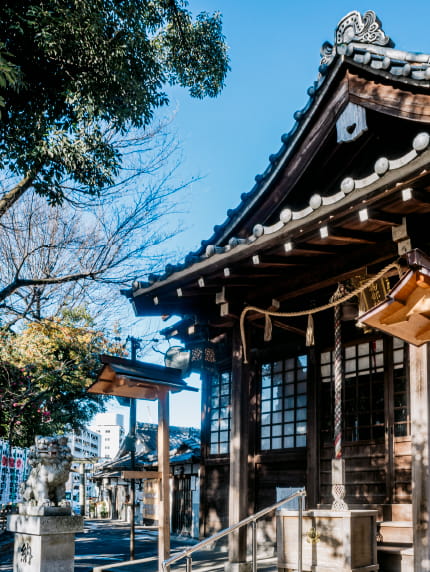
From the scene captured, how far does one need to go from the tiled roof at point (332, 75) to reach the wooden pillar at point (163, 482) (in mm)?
2106

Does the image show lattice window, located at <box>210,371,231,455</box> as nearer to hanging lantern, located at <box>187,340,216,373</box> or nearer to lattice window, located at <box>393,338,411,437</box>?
hanging lantern, located at <box>187,340,216,373</box>

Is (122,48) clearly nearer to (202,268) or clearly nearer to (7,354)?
(202,268)

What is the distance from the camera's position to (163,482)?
9219mm

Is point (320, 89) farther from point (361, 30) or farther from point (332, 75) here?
point (361, 30)

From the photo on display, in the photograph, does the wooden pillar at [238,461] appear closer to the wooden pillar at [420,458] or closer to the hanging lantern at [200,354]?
→ the hanging lantern at [200,354]

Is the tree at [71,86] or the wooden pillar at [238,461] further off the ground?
the tree at [71,86]

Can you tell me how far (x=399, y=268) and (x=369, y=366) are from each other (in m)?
3.59

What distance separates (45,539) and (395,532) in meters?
5.19

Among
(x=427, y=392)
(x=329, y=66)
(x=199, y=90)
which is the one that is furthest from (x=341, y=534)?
(x=199, y=90)

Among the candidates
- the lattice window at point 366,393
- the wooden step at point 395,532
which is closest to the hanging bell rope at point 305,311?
the lattice window at point 366,393

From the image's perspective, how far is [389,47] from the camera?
8602mm

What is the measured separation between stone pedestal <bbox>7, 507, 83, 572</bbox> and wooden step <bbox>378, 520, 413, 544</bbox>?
4.65 m

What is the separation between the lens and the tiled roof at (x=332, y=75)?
23.9 feet

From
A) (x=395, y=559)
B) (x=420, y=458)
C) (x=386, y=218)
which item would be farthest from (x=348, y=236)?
(x=395, y=559)
